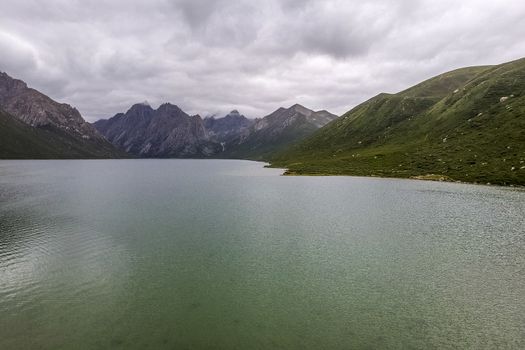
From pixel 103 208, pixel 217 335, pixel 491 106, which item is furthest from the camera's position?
pixel 491 106

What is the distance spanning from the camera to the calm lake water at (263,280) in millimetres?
24578

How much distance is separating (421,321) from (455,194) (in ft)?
259

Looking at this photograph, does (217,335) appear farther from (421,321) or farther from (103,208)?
(103,208)

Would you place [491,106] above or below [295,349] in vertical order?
above

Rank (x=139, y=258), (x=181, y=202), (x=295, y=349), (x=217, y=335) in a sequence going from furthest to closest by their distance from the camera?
(x=181, y=202)
(x=139, y=258)
(x=217, y=335)
(x=295, y=349)

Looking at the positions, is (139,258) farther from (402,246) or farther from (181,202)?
(181,202)

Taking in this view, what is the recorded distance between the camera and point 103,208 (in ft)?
252

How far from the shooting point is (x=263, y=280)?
34906 mm

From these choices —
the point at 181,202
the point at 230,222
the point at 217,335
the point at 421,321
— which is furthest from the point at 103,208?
the point at 421,321

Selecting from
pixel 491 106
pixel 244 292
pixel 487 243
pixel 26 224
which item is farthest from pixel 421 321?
pixel 491 106

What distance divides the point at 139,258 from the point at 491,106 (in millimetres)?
222735

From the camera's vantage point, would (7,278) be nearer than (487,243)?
Yes

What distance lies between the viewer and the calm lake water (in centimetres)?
2458

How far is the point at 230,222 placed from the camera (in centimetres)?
6197
